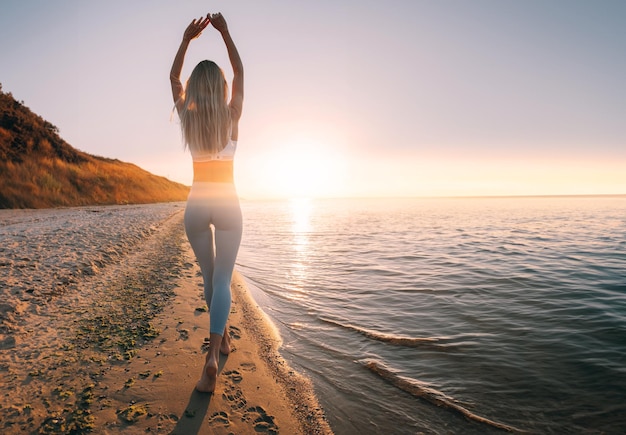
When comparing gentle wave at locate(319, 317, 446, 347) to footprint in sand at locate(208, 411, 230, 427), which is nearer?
footprint in sand at locate(208, 411, 230, 427)

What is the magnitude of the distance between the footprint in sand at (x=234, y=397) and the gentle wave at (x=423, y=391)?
1.84m

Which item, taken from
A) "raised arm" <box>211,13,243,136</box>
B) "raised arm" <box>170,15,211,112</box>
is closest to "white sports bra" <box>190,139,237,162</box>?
"raised arm" <box>211,13,243,136</box>

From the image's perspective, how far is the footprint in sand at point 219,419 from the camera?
→ 2.49 meters

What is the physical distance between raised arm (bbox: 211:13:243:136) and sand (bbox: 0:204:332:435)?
7.85ft

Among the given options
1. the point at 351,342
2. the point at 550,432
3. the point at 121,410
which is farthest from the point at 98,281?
the point at 550,432

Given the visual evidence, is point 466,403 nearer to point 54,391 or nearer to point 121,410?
point 121,410

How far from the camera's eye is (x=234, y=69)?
3.14 metres

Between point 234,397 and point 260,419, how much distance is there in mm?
351

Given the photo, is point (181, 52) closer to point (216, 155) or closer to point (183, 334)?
point (216, 155)

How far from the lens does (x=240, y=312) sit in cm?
558

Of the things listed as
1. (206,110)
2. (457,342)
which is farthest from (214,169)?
(457,342)

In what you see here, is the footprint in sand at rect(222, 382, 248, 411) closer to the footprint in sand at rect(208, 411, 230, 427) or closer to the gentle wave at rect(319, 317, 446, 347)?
the footprint in sand at rect(208, 411, 230, 427)

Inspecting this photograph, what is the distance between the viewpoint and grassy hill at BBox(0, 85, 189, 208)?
19.7 meters

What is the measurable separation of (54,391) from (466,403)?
3867mm
